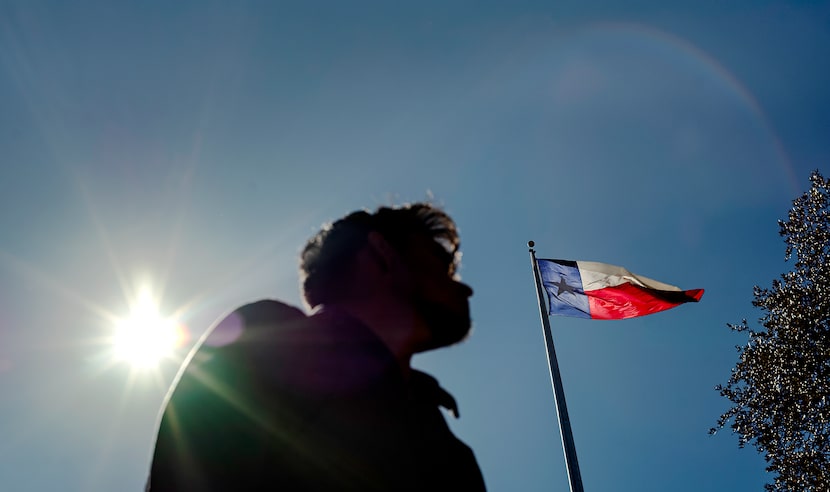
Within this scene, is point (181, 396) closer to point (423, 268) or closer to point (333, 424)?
point (333, 424)

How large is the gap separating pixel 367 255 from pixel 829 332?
17182 millimetres

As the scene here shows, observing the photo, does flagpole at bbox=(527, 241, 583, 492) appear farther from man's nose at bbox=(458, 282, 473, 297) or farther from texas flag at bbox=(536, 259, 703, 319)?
man's nose at bbox=(458, 282, 473, 297)

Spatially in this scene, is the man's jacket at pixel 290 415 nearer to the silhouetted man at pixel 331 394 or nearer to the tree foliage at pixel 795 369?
the silhouetted man at pixel 331 394

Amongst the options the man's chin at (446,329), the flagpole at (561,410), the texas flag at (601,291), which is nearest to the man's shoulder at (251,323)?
the man's chin at (446,329)

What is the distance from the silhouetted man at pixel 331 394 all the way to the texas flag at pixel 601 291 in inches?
467

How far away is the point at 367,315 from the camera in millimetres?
1765

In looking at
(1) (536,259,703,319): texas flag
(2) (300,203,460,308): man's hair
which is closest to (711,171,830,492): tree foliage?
(1) (536,259,703,319): texas flag

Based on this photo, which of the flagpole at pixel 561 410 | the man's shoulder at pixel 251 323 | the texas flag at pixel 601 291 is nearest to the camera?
the man's shoulder at pixel 251 323

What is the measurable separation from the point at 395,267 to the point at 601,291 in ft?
40.0

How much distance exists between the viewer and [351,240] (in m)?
2.01

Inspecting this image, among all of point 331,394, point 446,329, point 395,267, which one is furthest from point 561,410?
point 331,394

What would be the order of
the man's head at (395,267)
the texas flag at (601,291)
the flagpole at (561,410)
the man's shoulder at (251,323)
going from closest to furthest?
1. the man's shoulder at (251,323)
2. the man's head at (395,267)
3. the flagpole at (561,410)
4. the texas flag at (601,291)

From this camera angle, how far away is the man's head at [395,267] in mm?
1895

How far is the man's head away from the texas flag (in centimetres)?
1170
